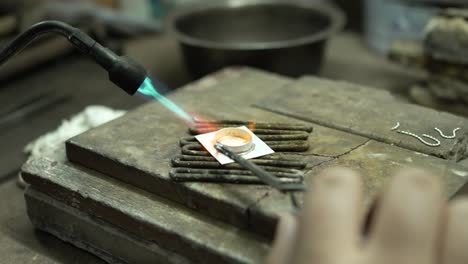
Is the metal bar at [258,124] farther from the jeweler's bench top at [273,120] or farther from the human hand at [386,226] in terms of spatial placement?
the human hand at [386,226]

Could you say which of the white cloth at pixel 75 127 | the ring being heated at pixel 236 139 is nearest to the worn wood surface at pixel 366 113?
the ring being heated at pixel 236 139

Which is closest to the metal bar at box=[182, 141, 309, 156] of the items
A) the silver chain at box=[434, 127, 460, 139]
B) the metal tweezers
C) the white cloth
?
the metal tweezers

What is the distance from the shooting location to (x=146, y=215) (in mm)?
1301

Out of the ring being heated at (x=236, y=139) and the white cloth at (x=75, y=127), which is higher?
Answer: the ring being heated at (x=236, y=139)

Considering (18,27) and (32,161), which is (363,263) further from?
(18,27)

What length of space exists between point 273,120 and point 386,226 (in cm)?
64

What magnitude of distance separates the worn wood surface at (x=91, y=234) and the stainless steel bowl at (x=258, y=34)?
0.92 meters

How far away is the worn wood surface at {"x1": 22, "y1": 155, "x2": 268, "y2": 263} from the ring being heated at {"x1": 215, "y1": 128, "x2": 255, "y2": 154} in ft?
0.57

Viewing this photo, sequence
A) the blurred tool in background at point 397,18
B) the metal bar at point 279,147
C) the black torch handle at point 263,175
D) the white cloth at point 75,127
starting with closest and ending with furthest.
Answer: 1. the black torch handle at point 263,175
2. the metal bar at point 279,147
3. the white cloth at point 75,127
4. the blurred tool in background at point 397,18

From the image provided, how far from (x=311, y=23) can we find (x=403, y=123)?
1100 millimetres

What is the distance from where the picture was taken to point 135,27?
3043 millimetres

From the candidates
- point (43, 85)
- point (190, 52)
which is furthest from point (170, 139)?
point (43, 85)

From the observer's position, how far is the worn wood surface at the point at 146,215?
1205mm

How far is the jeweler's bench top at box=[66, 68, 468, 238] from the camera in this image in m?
1.26
